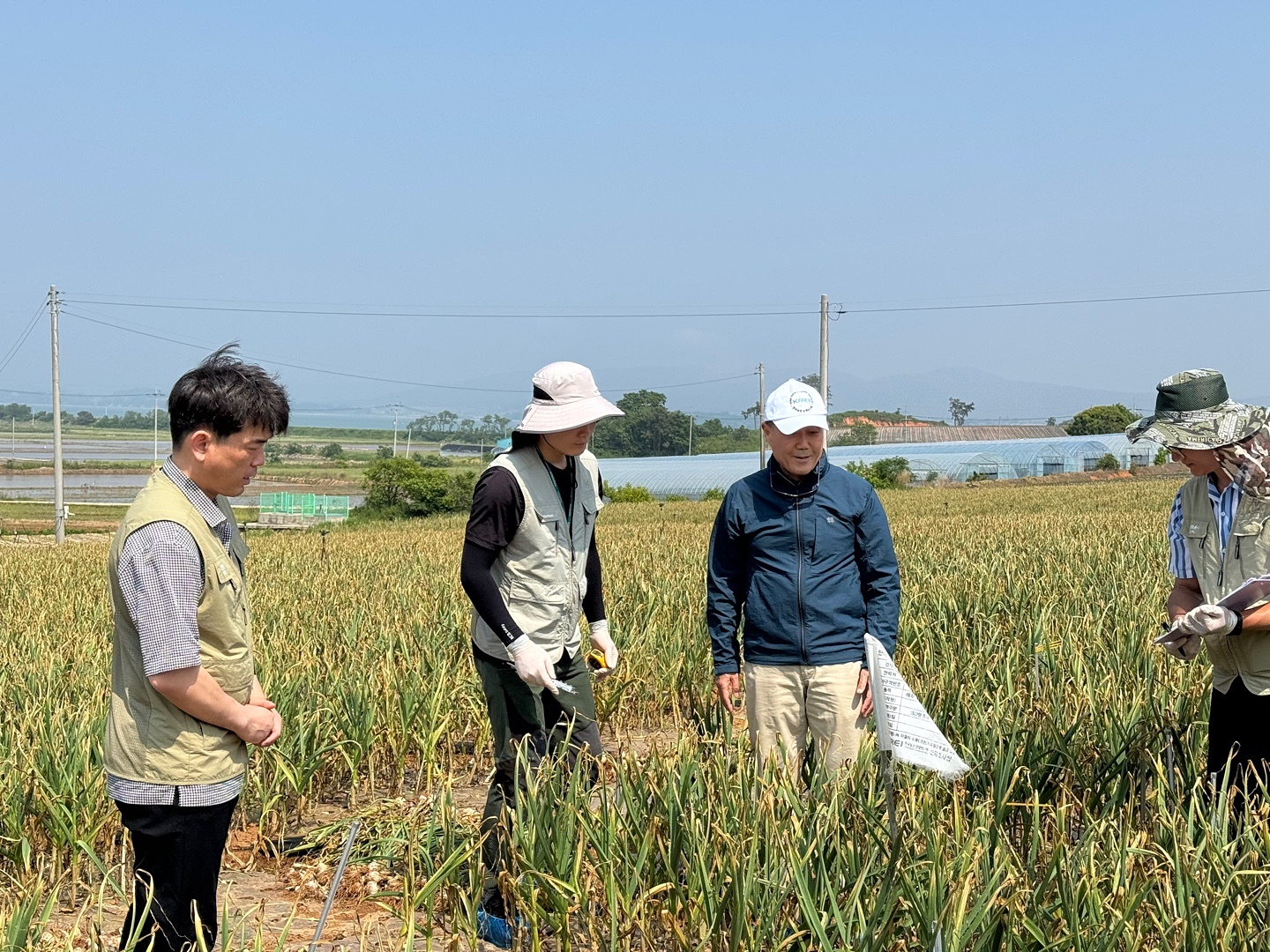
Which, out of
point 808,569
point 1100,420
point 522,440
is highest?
point 1100,420

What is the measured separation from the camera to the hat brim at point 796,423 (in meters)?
3.35

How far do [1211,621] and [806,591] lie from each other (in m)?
1.12

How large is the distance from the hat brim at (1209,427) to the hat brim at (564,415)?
1.33 metres

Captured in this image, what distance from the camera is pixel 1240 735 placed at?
2.97 m

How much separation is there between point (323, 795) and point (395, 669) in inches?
33.3

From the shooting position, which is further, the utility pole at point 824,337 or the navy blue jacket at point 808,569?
the utility pole at point 824,337

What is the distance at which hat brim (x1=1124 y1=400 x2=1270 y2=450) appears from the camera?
2783 mm

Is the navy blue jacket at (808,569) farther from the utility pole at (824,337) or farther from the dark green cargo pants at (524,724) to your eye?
the utility pole at (824,337)

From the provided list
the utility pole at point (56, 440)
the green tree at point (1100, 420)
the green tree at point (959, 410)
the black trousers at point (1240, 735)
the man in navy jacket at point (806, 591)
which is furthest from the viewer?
the green tree at point (959, 410)

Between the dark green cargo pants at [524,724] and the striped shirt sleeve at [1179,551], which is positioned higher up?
the striped shirt sleeve at [1179,551]

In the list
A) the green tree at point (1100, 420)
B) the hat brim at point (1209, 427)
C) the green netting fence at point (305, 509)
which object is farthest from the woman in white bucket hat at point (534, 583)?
the green tree at point (1100, 420)

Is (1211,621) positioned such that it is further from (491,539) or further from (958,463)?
(958,463)

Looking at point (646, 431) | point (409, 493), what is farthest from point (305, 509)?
point (646, 431)

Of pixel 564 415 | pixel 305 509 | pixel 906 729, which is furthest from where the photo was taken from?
pixel 305 509
